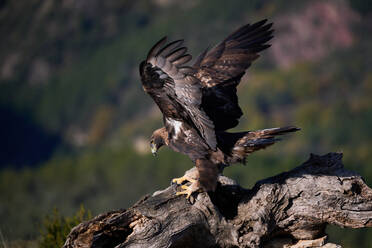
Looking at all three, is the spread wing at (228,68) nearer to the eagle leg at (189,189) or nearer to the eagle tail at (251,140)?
the eagle tail at (251,140)

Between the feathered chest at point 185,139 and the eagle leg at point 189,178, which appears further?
the feathered chest at point 185,139

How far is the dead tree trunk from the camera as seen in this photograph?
6.71m

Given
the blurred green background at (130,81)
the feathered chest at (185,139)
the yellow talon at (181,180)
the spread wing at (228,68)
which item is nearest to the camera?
the yellow talon at (181,180)

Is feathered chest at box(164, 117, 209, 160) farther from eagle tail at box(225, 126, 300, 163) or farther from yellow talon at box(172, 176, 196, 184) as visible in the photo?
eagle tail at box(225, 126, 300, 163)

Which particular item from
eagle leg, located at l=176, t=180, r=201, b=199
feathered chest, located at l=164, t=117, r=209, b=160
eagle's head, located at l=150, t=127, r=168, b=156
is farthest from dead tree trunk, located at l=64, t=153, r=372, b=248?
eagle's head, located at l=150, t=127, r=168, b=156

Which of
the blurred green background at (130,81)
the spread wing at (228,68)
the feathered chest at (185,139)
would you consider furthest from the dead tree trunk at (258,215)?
the blurred green background at (130,81)

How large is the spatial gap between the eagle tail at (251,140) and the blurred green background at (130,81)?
2013 inches

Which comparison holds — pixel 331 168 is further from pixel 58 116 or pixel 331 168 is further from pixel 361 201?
pixel 58 116

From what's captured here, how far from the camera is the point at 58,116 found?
9975 centimetres

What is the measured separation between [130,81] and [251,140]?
89.3 m

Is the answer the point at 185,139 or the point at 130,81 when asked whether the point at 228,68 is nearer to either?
the point at 185,139

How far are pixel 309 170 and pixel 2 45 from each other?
3990 inches

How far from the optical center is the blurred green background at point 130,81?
7319 centimetres

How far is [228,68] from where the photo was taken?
8281 millimetres
